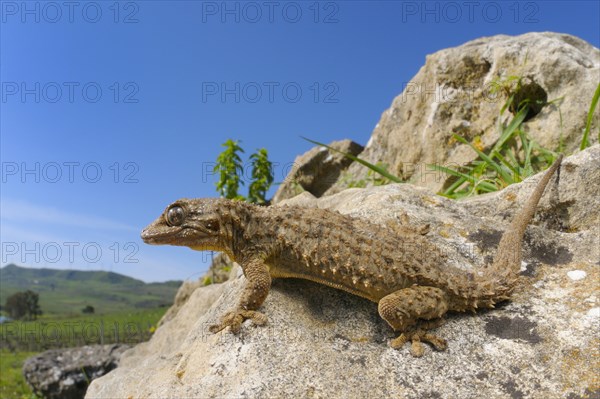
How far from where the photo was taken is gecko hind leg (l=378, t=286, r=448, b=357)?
4156 millimetres

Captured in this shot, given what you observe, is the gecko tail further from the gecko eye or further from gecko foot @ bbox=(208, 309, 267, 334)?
the gecko eye

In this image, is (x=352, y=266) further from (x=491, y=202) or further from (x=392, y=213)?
(x=491, y=202)

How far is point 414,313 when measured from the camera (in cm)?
419

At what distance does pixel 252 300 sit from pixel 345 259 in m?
0.93

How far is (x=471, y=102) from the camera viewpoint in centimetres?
1046

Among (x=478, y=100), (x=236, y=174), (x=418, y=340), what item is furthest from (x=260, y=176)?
(x=418, y=340)

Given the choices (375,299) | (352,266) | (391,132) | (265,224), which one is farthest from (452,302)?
(391,132)

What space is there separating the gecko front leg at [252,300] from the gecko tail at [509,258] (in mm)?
2016

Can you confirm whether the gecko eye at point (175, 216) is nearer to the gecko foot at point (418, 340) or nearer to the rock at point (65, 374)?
the gecko foot at point (418, 340)

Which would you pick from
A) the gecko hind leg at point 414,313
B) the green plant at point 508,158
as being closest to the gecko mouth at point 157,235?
the gecko hind leg at point 414,313

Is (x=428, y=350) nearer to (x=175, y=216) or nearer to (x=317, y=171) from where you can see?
(x=175, y=216)

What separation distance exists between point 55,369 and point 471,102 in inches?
509

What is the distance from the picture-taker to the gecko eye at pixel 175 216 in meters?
4.82

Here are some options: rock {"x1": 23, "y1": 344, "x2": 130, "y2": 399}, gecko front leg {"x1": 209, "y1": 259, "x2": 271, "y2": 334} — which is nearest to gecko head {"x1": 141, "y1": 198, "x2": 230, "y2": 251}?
gecko front leg {"x1": 209, "y1": 259, "x2": 271, "y2": 334}
